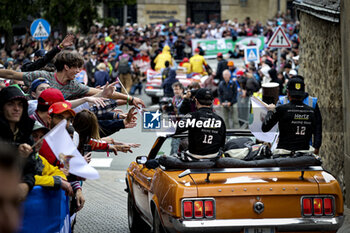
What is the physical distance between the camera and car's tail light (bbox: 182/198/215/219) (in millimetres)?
6445

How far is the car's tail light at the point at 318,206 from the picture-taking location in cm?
664

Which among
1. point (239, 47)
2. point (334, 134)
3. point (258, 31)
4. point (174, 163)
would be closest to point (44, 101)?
point (174, 163)

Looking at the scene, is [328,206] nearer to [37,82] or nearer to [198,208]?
[198,208]

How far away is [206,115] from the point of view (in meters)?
7.33

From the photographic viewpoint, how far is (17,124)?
5453mm

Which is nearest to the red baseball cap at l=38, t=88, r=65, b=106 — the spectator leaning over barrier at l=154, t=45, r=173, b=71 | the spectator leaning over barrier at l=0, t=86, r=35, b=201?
the spectator leaning over barrier at l=0, t=86, r=35, b=201

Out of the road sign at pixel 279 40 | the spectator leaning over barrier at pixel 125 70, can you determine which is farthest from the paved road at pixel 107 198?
the spectator leaning over barrier at pixel 125 70

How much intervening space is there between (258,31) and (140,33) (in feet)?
26.7

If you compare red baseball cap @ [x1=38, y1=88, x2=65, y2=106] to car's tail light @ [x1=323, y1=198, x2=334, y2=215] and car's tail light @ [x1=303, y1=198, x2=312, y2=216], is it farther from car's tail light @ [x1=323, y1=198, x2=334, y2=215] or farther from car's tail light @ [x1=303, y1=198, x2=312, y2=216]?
car's tail light @ [x1=323, y1=198, x2=334, y2=215]

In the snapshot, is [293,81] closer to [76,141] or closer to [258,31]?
[76,141]

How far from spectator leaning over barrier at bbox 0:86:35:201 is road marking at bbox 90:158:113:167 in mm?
9958

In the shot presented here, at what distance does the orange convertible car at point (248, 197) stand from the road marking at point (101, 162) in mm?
8537

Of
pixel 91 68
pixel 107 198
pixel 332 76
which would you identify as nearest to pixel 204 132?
pixel 107 198

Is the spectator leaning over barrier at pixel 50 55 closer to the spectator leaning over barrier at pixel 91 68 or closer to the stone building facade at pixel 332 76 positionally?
the stone building facade at pixel 332 76
